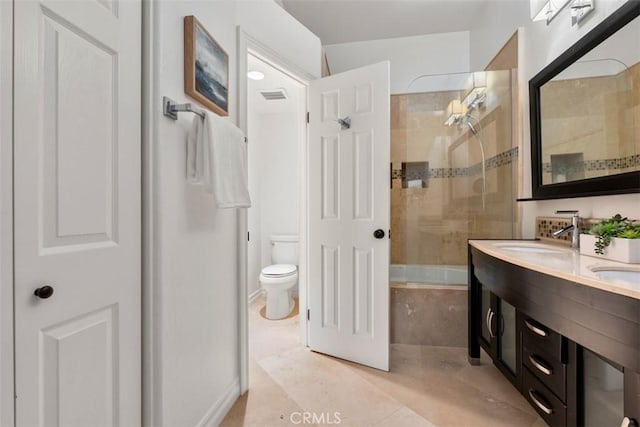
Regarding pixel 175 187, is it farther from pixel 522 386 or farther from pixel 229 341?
pixel 522 386

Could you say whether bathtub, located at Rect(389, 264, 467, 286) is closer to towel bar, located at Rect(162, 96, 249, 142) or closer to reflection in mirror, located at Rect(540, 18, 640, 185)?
reflection in mirror, located at Rect(540, 18, 640, 185)

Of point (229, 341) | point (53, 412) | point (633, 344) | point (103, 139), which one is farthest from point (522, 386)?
point (103, 139)

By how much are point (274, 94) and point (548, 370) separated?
2925 mm

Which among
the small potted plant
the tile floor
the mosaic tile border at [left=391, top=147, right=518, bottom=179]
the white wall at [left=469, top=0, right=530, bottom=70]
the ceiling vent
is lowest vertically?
the tile floor

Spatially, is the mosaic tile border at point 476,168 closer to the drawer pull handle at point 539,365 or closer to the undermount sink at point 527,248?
the undermount sink at point 527,248

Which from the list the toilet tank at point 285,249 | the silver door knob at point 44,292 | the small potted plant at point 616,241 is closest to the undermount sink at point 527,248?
the small potted plant at point 616,241

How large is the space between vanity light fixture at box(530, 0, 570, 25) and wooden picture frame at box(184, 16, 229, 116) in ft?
5.82

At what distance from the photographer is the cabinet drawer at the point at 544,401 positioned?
1.13 m

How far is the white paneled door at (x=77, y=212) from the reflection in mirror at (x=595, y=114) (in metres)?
A: 1.92

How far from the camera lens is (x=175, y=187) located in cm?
117

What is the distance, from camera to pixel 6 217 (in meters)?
0.65

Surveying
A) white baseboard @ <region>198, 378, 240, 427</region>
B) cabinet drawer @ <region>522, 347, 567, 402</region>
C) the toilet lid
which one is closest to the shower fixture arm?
the toilet lid

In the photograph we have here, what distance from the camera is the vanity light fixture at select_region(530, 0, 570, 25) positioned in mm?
1589

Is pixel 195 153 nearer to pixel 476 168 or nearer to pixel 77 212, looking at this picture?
pixel 77 212
